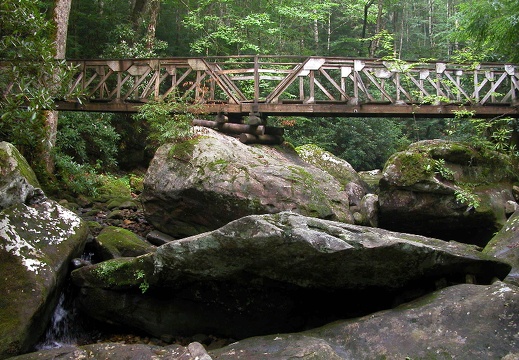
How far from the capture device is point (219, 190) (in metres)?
A: 7.25

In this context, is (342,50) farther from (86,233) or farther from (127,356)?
(127,356)

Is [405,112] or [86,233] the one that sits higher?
[405,112]

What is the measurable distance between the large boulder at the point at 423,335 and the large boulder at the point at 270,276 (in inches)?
18.1

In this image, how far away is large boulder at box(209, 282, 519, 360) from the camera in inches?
146

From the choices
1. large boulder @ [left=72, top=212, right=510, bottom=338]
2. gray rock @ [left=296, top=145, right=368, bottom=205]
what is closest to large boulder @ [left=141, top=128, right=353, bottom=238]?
gray rock @ [left=296, top=145, right=368, bottom=205]

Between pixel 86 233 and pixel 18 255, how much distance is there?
142cm

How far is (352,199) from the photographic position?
9570mm

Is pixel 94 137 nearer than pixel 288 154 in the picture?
No

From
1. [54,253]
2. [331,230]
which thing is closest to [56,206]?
[54,253]

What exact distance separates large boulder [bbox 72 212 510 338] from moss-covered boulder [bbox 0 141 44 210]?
4.41 feet

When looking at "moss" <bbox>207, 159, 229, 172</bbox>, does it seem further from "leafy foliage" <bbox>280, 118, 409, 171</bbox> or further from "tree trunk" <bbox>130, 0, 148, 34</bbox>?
"tree trunk" <bbox>130, 0, 148, 34</bbox>

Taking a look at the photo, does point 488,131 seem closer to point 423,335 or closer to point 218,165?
point 218,165

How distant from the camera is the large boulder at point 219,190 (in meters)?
7.25

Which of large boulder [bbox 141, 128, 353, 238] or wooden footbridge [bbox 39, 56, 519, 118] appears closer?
large boulder [bbox 141, 128, 353, 238]
